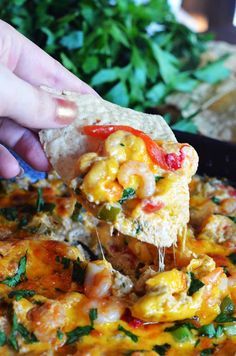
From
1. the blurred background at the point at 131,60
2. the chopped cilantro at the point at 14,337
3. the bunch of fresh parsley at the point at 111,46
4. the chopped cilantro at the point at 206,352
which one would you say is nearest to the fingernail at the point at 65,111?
the chopped cilantro at the point at 14,337

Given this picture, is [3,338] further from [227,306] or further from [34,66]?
[34,66]

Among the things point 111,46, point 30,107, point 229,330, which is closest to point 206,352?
point 229,330

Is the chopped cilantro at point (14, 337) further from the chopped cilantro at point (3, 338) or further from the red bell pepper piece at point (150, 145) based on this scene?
the red bell pepper piece at point (150, 145)

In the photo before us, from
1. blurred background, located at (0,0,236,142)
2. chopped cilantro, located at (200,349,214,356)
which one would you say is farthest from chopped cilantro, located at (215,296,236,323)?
blurred background, located at (0,0,236,142)

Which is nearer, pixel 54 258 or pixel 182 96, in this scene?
pixel 54 258

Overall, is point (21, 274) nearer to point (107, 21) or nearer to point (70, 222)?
point (70, 222)

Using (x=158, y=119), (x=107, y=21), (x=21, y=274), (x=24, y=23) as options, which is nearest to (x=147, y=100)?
(x=107, y=21)
